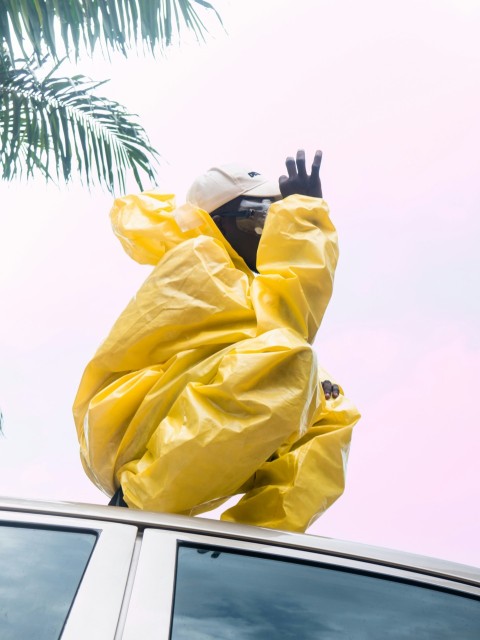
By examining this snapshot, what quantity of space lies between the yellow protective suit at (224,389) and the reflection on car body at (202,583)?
2.74 feet

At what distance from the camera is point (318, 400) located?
2.86 metres

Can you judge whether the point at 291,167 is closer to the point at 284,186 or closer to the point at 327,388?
the point at 284,186

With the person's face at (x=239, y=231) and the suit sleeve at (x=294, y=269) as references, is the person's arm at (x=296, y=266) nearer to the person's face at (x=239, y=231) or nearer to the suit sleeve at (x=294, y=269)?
the suit sleeve at (x=294, y=269)

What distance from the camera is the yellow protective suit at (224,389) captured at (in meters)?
2.69

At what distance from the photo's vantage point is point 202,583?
5.33 feet

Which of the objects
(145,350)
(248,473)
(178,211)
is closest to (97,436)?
(145,350)

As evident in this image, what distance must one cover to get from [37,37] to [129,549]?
10.2ft

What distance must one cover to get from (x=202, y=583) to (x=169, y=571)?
2.3 inches

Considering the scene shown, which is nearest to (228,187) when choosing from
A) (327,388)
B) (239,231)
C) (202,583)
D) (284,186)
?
(239,231)

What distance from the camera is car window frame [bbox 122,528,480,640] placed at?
148 centimetres

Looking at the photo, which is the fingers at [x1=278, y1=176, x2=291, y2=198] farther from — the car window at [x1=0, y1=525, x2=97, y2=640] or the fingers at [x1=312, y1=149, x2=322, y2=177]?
the car window at [x1=0, y1=525, x2=97, y2=640]

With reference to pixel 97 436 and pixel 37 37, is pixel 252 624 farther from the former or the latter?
pixel 37 37

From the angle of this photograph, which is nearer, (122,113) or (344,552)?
(344,552)

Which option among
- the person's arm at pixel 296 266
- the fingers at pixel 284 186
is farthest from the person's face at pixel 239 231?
the person's arm at pixel 296 266
